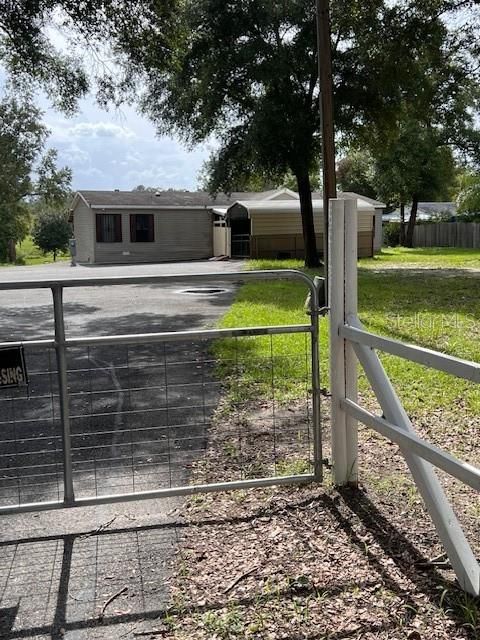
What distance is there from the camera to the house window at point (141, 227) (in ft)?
110

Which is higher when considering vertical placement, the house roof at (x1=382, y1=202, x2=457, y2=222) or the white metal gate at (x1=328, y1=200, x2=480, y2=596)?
the house roof at (x1=382, y1=202, x2=457, y2=222)

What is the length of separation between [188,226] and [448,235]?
1728cm

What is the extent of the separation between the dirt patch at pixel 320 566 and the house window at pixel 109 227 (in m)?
29.9

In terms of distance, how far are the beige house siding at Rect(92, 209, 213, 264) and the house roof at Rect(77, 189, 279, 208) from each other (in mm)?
432

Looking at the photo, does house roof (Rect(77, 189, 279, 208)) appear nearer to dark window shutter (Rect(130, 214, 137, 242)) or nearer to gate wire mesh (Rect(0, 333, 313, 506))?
dark window shutter (Rect(130, 214, 137, 242))

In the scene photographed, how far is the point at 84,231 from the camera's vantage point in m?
35.0

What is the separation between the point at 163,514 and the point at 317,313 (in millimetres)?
1434

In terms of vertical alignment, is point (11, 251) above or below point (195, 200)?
below

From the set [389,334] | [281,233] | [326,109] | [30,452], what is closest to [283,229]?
[281,233]

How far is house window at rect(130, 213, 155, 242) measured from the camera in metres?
33.6

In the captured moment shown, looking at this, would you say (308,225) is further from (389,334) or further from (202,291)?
(389,334)

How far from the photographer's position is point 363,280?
17.3 meters

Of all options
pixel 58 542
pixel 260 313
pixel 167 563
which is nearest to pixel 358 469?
pixel 167 563

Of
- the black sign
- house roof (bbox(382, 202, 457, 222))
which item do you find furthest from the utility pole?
house roof (bbox(382, 202, 457, 222))
